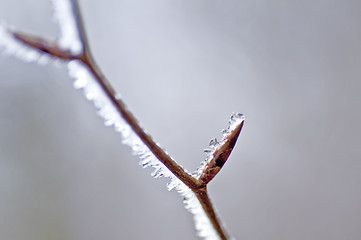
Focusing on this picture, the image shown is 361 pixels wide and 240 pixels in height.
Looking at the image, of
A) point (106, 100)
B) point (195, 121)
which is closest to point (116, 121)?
point (106, 100)

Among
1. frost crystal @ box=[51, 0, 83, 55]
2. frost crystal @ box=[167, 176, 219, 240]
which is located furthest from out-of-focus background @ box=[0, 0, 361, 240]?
frost crystal @ box=[51, 0, 83, 55]

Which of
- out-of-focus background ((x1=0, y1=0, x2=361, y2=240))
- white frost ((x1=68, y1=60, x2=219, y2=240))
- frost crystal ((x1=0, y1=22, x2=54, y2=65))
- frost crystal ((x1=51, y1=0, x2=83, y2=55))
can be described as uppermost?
frost crystal ((x1=51, y1=0, x2=83, y2=55))

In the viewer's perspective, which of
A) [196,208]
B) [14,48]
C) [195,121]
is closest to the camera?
[14,48]

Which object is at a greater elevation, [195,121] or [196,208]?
[196,208]

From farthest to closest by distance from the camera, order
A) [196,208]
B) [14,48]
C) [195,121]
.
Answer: [195,121]
[196,208]
[14,48]

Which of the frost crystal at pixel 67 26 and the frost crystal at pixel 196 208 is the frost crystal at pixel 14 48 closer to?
the frost crystal at pixel 67 26

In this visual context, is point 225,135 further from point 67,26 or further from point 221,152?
point 67,26

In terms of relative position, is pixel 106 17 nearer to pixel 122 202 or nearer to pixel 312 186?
pixel 122 202

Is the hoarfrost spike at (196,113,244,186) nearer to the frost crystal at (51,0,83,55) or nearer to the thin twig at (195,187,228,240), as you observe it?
the thin twig at (195,187,228,240)
